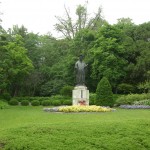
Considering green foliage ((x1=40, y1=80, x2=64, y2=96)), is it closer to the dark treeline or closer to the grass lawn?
the dark treeline

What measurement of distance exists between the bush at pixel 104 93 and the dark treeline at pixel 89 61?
5520mm

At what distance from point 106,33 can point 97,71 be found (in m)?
4.16

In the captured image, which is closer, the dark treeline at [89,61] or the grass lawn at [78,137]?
the grass lawn at [78,137]

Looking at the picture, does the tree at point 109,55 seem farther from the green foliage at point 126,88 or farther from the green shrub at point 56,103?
the green shrub at point 56,103

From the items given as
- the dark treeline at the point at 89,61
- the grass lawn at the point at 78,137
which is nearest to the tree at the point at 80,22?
the dark treeline at the point at 89,61

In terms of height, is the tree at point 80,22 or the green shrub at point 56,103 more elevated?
the tree at point 80,22

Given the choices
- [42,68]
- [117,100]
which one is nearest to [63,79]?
[42,68]

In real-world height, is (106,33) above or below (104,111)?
above

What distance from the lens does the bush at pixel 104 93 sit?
2591cm

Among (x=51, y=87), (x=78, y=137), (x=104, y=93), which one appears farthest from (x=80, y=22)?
(x=78, y=137)

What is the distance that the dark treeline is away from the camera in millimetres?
33875

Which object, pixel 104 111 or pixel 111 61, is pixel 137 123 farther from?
pixel 111 61

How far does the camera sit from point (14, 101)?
104 ft

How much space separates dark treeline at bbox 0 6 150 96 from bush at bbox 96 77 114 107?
5520 mm
